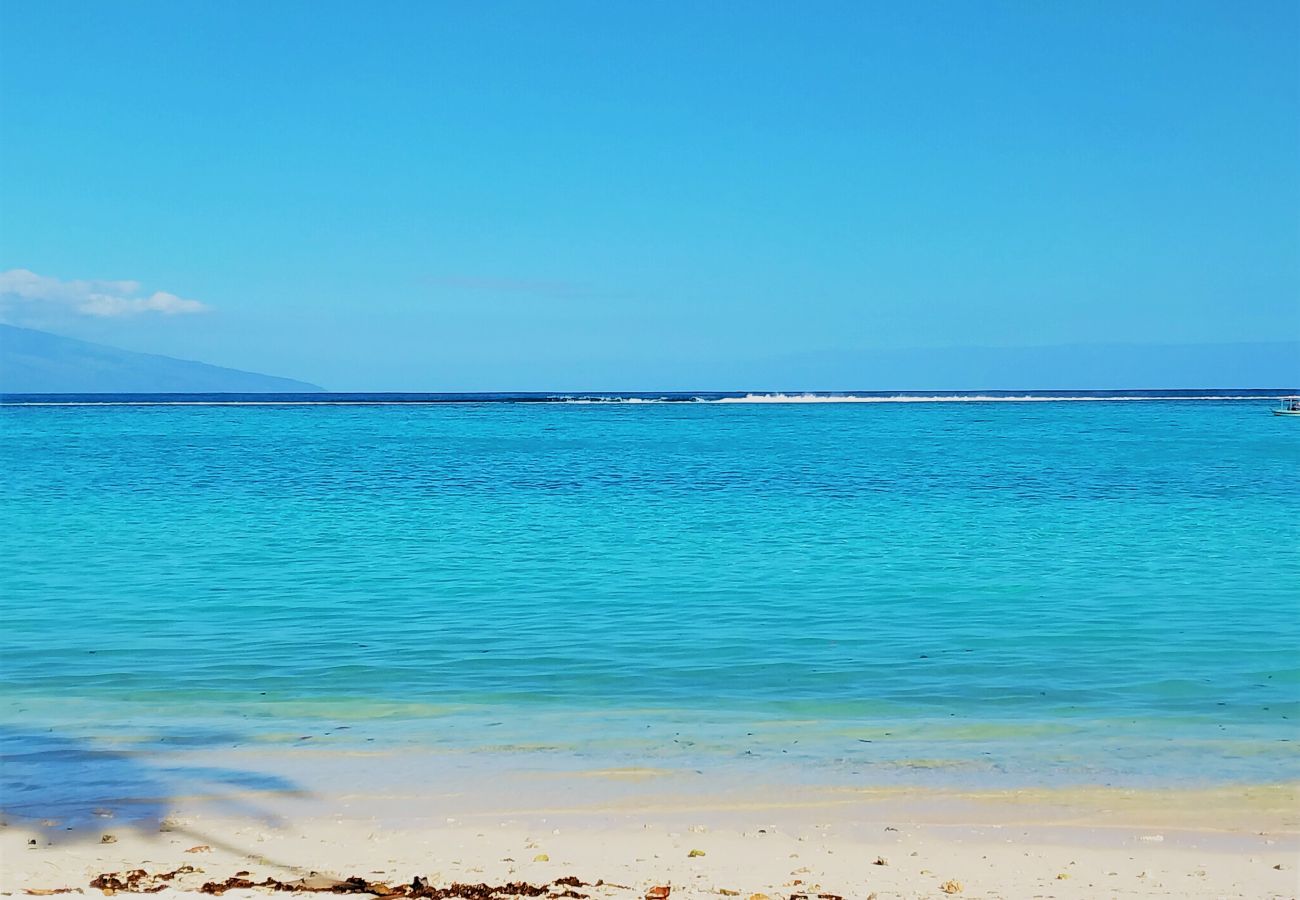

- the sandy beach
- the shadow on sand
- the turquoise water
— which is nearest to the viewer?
the sandy beach

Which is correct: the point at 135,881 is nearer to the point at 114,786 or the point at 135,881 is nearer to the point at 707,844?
the point at 114,786

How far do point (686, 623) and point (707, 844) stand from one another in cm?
599

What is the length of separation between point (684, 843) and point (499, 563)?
34.3 ft

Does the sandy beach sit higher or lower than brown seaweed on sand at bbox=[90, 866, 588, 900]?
lower

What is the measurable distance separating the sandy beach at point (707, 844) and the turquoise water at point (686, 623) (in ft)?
1.83

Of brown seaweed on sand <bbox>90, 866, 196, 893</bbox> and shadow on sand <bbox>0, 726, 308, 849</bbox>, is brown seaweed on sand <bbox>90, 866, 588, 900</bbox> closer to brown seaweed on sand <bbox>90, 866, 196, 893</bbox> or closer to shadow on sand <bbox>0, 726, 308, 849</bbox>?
brown seaweed on sand <bbox>90, 866, 196, 893</bbox>

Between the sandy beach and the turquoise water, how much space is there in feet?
1.83

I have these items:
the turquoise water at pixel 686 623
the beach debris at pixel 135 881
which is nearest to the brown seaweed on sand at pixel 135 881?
the beach debris at pixel 135 881

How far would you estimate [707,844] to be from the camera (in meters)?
6.04

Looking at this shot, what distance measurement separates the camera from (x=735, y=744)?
305 inches

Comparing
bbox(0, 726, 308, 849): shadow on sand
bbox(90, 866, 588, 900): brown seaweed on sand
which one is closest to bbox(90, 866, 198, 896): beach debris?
bbox(90, 866, 588, 900): brown seaweed on sand

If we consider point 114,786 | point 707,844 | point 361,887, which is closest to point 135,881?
point 361,887

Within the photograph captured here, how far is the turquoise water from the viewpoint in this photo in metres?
7.99

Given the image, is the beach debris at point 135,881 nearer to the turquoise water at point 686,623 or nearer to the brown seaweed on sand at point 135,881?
the brown seaweed on sand at point 135,881
